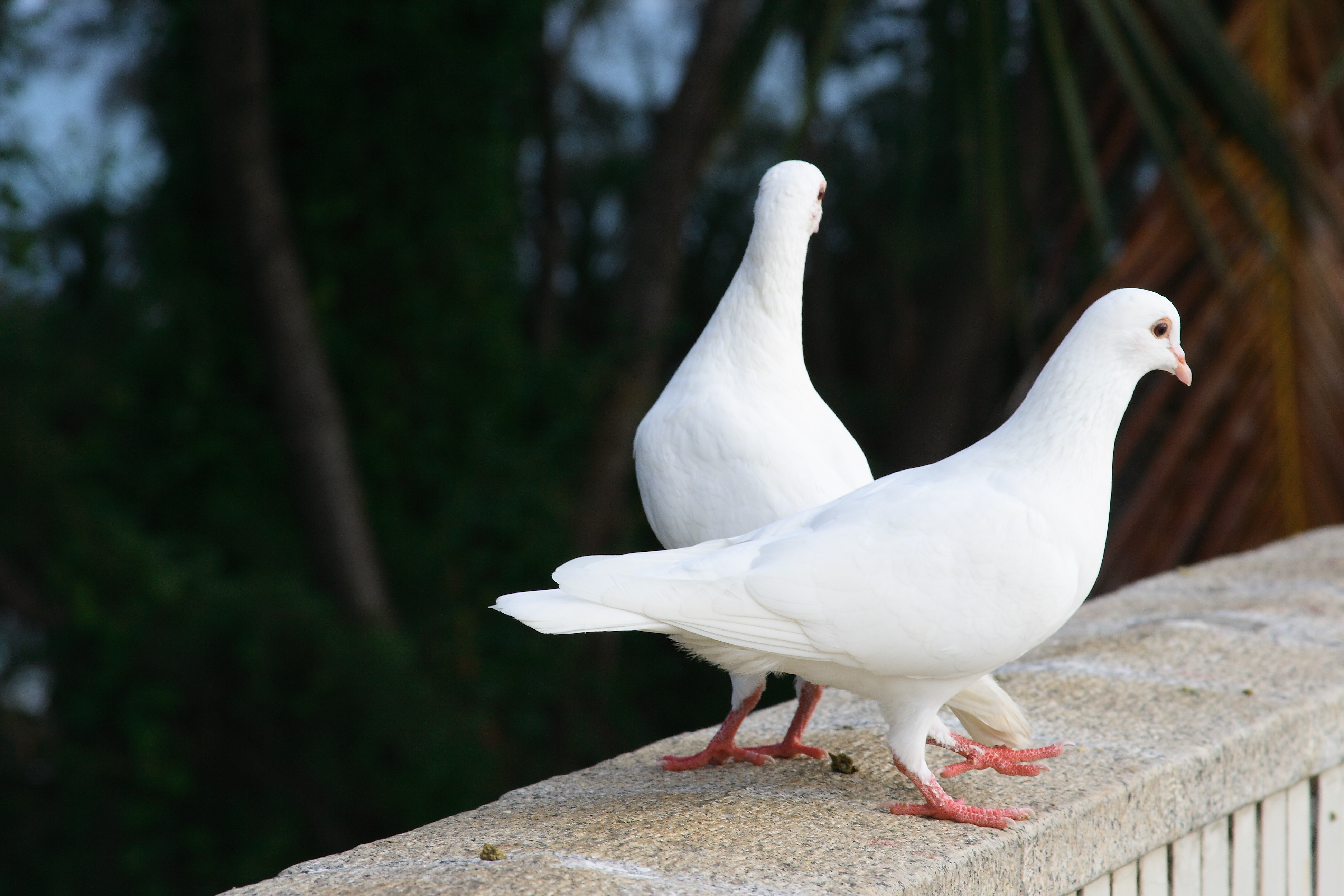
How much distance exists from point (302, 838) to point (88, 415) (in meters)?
2.46

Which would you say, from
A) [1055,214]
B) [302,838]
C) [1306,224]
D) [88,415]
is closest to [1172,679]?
[1306,224]

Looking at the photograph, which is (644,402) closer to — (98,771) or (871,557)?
(98,771)

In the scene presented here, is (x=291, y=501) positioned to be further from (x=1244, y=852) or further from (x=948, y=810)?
(x=1244, y=852)

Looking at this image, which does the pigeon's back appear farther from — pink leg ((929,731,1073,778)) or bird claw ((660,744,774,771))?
pink leg ((929,731,1073,778))

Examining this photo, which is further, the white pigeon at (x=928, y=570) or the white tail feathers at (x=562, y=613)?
the white pigeon at (x=928, y=570)

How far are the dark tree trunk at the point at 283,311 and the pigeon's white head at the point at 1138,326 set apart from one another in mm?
3797

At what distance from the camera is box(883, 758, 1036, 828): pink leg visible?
1.85 m

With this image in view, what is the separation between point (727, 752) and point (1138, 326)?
103 centimetres

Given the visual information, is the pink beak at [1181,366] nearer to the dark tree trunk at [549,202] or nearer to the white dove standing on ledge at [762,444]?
the white dove standing on ledge at [762,444]

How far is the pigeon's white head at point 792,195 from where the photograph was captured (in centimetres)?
232

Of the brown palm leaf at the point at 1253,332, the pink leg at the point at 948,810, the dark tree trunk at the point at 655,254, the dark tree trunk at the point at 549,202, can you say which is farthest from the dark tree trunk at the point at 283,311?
the pink leg at the point at 948,810

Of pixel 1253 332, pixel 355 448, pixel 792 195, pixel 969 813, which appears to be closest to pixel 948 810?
pixel 969 813

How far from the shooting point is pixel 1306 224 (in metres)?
3.95

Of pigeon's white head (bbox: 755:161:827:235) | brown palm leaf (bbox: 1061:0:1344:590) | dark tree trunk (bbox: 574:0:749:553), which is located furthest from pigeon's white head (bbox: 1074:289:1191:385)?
dark tree trunk (bbox: 574:0:749:553)
